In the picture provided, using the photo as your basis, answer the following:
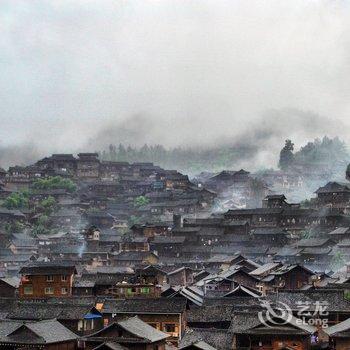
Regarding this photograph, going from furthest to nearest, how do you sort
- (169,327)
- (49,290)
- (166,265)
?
(166,265) → (49,290) → (169,327)

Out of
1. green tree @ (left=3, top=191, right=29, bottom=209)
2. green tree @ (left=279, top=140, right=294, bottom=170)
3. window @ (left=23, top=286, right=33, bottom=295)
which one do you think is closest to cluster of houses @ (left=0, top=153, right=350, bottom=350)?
window @ (left=23, top=286, right=33, bottom=295)

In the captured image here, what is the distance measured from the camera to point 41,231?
3947 inches

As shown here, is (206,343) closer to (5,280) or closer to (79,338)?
(79,338)

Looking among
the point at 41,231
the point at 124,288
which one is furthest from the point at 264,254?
the point at 41,231

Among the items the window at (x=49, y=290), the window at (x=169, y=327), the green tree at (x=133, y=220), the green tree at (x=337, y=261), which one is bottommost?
the window at (x=169, y=327)

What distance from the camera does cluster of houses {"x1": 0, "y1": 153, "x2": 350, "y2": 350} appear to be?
42.9 meters

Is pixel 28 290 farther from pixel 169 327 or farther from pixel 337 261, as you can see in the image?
pixel 337 261

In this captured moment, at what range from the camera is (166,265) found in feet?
268

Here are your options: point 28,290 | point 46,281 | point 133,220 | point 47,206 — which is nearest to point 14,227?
point 47,206

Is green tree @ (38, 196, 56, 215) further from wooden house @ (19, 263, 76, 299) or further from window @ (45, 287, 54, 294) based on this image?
Answer: window @ (45, 287, 54, 294)

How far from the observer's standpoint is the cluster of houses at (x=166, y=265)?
42.9m

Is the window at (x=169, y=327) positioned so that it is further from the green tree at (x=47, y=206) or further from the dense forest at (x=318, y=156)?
the dense forest at (x=318, y=156)

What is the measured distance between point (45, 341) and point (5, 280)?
77.3ft

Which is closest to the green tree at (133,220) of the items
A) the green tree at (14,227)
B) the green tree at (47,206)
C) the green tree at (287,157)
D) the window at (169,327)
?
the green tree at (47,206)
